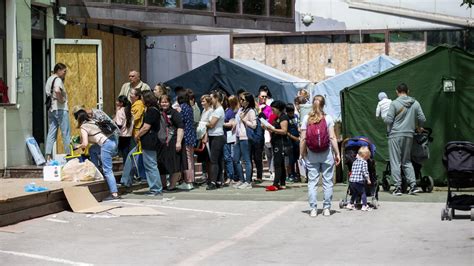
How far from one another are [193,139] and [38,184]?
3.37 m

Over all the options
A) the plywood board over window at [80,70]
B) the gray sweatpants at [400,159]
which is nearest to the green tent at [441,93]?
the gray sweatpants at [400,159]

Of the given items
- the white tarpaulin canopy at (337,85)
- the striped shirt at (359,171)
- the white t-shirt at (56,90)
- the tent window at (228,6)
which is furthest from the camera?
the white tarpaulin canopy at (337,85)

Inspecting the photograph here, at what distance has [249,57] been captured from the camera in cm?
3319

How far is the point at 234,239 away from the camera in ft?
35.9

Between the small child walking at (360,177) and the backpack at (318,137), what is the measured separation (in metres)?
0.89

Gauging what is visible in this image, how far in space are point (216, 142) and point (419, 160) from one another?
3.80 metres

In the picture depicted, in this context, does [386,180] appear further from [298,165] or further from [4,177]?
[4,177]

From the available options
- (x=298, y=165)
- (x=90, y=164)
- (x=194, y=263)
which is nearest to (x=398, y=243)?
(x=194, y=263)

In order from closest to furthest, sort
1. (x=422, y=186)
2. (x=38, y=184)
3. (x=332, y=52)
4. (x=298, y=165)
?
(x=38, y=184), (x=422, y=186), (x=298, y=165), (x=332, y=52)

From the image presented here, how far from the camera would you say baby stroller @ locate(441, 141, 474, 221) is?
11.8 metres

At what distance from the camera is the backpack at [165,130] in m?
15.3

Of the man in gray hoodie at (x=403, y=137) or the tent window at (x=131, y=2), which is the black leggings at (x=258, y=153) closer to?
the man in gray hoodie at (x=403, y=137)

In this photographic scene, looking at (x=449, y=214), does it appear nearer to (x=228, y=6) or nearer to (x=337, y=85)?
(x=228, y=6)

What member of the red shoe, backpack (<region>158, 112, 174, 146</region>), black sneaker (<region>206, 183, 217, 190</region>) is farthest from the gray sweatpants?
backpack (<region>158, 112, 174, 146</region>)
